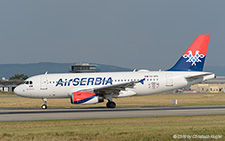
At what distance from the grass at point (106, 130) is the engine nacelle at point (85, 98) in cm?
1210

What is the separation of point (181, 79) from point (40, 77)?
52.1 feet

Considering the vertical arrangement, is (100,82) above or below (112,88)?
above

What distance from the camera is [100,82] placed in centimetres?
4019

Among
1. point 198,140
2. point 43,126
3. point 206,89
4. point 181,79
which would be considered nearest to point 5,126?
point 43,126

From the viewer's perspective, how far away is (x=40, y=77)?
135 ft

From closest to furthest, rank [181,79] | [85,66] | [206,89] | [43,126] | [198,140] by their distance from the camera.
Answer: [198,140]
[43,126]
[181,79]
[85,66]
[206,89]

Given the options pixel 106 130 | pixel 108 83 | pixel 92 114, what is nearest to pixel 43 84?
pixel 108 83

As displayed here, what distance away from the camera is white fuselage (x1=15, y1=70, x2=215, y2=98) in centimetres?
4012

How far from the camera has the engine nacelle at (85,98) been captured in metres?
37.3

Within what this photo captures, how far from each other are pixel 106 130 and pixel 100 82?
2008 cm

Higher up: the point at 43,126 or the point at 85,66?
the point at 85,66

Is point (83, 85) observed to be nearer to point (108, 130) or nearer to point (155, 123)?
point (155, 123)

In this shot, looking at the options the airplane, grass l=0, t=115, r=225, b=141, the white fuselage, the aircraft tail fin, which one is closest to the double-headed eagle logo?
the aircraft tail fin

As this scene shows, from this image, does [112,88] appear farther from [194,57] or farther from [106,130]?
[106,130]
